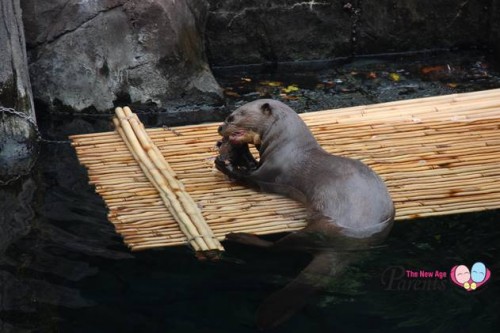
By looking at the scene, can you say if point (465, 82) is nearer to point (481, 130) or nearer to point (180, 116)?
point (481, 130)

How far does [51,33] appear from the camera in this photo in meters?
6.61

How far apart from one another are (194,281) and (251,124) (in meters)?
1.41

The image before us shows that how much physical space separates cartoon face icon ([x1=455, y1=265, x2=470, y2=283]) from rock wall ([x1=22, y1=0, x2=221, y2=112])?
10.9ft

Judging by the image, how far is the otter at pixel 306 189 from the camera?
3.81 m

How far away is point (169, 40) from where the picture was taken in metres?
6.84

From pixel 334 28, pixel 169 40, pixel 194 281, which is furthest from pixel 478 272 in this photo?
pixel 334 28

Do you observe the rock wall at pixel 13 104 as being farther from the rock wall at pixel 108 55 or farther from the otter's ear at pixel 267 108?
the otter's ear at pixel 267 108

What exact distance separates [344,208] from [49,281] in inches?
58.7

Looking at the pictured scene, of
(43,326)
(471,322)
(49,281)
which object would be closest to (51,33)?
(49,281)

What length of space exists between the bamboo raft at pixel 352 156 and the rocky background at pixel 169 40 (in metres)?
0.92

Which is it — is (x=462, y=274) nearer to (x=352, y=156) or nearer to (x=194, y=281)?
(x=194, y=281)

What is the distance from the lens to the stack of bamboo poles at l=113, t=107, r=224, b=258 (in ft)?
14.2

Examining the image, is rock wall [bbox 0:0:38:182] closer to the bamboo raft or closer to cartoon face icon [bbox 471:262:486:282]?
the bamboo raft

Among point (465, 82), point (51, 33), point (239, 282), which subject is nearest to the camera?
point (239, 282)
